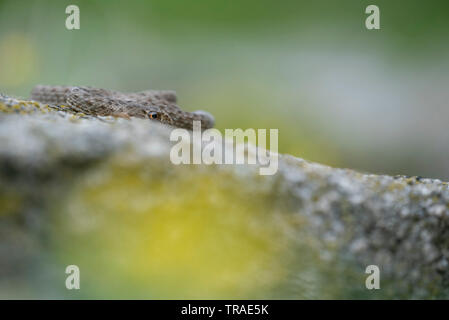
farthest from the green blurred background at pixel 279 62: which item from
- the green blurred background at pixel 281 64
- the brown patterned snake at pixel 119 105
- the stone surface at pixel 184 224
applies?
the stone surface at pixel 184 224

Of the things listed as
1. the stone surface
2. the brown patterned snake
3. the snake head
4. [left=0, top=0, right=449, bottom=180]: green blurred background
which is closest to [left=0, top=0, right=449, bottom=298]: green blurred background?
[left=0, top=0, right=449, bottom=180]: green blurred background

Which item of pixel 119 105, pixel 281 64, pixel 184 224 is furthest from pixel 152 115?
pixel 281 64

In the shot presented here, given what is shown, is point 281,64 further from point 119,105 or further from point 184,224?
point 184,224

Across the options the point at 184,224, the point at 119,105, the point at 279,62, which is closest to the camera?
the point at 184,224

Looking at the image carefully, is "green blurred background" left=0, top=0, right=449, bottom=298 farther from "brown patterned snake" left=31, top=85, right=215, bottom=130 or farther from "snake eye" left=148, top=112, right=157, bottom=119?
"snake eye" left=148, top=112, right=157, bottom=119
